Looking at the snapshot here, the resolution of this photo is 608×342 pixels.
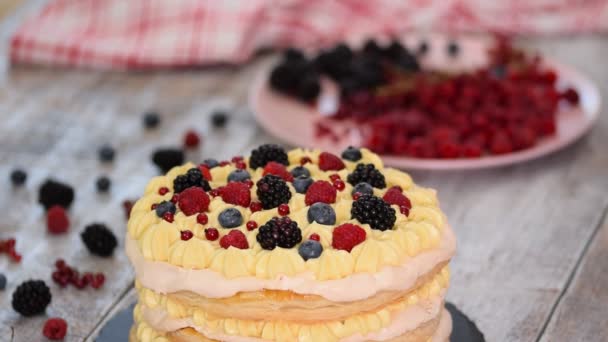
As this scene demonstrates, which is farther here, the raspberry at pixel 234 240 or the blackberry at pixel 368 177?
the blackberry at pixel 368 177

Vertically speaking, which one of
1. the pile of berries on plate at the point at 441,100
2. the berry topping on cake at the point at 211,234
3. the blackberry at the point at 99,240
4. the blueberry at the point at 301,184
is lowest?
the blackberry at the point at 99,240

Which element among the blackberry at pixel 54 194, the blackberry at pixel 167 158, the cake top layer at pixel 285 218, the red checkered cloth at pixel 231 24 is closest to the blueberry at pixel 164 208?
the cake top layer at pixel 285 218

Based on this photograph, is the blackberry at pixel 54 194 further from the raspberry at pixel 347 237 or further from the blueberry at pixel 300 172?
the raspberry at pixel 347 237

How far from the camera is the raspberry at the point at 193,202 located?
1769 millimetres

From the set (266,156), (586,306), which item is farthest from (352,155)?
(586,306)

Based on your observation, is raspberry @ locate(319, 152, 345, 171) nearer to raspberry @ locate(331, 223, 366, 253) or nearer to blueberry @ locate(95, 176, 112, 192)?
raspberry @ locate(331, 223, 366, 253)

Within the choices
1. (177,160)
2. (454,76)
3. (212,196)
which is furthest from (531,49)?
(212,196)

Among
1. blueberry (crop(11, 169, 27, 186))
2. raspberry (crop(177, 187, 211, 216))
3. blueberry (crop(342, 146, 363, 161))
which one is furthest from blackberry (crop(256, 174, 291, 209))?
blueberry (crop(11, 169, 27, 186))

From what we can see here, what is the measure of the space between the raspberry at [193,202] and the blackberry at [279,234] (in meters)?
0.17

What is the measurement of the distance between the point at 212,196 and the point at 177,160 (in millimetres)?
989

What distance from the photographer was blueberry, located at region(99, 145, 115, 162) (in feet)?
9.45

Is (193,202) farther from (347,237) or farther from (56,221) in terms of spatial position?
(56,221)

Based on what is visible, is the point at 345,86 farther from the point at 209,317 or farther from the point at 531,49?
the point at 209,317

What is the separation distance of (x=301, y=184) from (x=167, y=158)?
1037 mm
